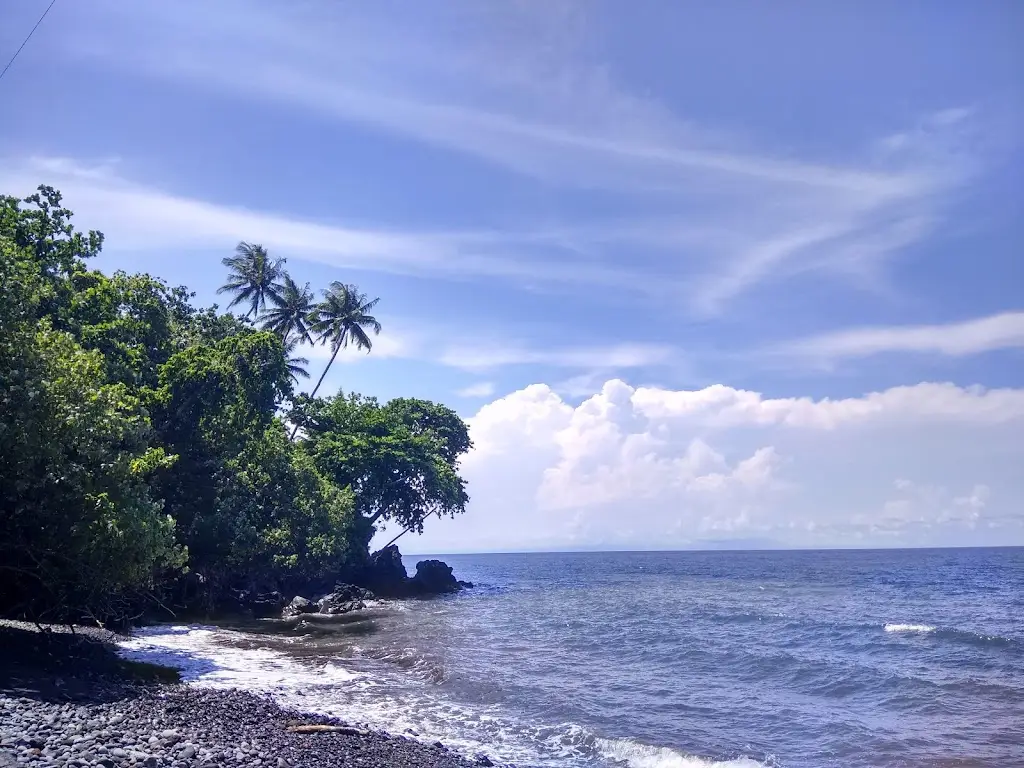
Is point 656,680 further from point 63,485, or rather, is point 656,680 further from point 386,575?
point 386,575

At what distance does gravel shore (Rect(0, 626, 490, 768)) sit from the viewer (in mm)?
10039

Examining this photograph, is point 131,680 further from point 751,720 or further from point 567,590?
point 567,590

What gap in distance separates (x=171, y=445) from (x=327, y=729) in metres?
20.8

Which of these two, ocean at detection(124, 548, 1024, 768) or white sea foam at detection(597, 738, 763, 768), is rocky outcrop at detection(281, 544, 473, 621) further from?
white sea foam at detection(597, 738, 763, 768)

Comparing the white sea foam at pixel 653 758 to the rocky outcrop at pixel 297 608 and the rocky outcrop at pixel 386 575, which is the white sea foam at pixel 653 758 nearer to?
the rocky outcrop at pixel 297 608

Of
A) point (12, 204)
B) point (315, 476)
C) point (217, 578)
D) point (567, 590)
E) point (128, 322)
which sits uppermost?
point (12, 204)

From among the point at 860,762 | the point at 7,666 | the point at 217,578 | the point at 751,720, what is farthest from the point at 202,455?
the point at 860,762

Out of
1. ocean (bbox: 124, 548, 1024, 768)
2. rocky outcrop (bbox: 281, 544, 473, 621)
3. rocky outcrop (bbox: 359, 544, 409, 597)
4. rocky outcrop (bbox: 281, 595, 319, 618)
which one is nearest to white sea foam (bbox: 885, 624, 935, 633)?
ocean (bbox: 124, 548, 1024, 768)

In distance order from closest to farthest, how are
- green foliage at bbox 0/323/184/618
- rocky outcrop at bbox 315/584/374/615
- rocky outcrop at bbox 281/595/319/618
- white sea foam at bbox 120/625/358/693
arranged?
green foliage at bbox 0/323/184/618
white sea foam at bbox 120/625/358/693
rocky outcrop at bbox 281/595/319/618
rocky outcrop at bbox 315/584/374/615

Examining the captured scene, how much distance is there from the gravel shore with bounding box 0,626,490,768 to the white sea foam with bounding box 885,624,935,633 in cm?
2735

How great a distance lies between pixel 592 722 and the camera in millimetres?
17547

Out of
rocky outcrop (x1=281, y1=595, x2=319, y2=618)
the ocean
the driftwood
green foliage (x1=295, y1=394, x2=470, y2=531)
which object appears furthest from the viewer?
green foliage (x1=295, y1=394, x2=470, y2=531)

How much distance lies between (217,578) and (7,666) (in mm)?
20812

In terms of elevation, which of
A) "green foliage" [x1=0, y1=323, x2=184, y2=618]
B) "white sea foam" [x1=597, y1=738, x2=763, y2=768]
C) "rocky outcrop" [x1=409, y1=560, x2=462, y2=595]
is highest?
"green foliage" [x1=0, y1=323, x2=184, y2=618]
